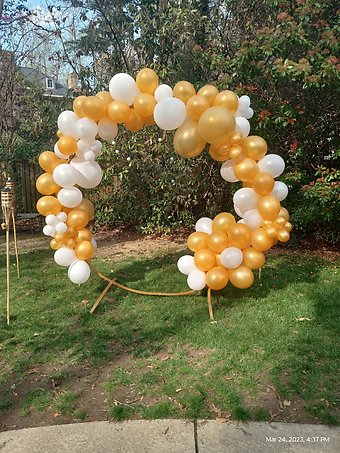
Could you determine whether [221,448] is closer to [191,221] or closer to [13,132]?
[191,221]

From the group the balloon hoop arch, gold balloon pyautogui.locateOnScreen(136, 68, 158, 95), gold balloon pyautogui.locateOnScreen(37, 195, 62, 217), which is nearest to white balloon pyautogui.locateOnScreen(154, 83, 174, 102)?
the balloon hoop arch

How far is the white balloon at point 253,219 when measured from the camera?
449 centimetres

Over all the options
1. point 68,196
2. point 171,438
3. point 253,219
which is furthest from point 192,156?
point 171,438

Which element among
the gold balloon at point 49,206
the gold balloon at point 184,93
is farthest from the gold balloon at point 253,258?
the gold balloon at point 49,206

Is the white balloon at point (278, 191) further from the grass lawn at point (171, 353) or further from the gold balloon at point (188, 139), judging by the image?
the grass lawn at point (171, 353)

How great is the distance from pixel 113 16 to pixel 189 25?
1.76 meters

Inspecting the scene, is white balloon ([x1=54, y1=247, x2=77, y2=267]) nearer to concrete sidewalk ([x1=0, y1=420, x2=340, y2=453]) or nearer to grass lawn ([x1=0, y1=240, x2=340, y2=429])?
grass lawn ([x1=0, y1=240, x2=340, y2=429])

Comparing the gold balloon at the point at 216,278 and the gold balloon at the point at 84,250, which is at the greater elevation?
the gold balloon at the point at 84,250

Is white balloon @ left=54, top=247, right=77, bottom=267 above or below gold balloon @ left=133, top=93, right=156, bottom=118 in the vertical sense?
below

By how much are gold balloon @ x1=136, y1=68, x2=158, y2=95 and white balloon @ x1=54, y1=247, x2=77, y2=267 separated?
191 cm

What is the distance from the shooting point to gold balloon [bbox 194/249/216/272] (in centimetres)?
448

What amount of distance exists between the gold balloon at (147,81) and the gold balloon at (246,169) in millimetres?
1127

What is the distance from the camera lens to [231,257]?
4.37 meters

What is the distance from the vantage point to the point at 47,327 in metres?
4.33
